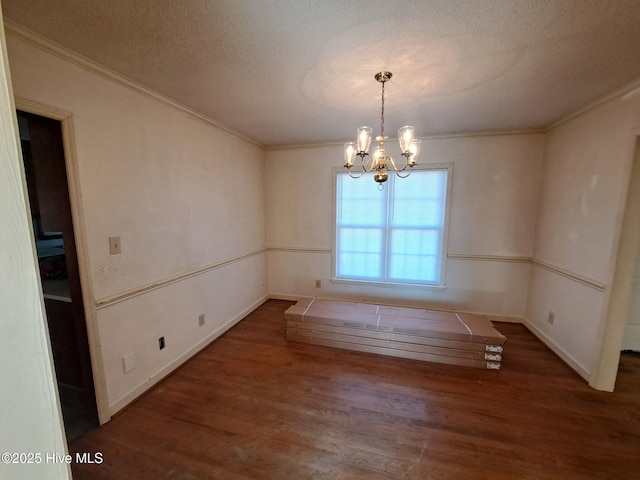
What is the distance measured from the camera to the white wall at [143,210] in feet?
5.25

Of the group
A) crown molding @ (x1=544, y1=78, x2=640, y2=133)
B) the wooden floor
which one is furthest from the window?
the wooden floor

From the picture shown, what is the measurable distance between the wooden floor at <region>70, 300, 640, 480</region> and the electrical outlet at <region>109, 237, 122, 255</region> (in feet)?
3.89

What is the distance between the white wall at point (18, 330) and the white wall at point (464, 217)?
3.33 metres

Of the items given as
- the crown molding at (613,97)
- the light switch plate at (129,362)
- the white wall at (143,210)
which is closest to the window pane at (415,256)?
the crown molding at (613,97)

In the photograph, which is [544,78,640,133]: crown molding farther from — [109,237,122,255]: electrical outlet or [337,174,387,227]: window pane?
[109,237,122,255]: electrical outlet

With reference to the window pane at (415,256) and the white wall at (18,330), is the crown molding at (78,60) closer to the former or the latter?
the white wall at (18,330)

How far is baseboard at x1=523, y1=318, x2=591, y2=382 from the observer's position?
7.36 feet

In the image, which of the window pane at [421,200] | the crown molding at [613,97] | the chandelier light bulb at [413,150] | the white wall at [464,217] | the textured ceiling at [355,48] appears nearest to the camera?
the textured ceiling at [355,48]

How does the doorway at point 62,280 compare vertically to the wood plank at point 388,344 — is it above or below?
above

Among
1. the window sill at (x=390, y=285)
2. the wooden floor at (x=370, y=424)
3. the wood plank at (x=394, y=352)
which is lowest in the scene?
the wooden floor at (x=370, y=424)

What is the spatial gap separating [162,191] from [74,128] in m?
0.68

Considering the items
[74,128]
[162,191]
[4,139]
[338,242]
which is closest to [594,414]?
[338,242]

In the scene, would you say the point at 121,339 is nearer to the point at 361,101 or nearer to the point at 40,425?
the point at 40,425

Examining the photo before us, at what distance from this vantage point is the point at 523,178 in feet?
10.1
